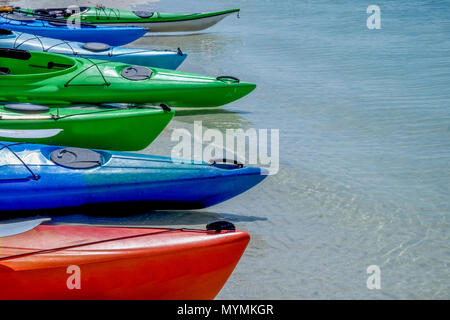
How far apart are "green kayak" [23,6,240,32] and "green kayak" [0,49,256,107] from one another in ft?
9.35

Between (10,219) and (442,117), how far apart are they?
5.03 meters

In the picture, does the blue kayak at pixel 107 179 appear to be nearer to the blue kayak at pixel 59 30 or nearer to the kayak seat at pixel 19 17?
the blue kayak at pixel 59 30

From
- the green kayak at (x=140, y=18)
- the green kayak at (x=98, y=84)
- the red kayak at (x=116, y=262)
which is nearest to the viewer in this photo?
the red kayak at (x=116, y=262)

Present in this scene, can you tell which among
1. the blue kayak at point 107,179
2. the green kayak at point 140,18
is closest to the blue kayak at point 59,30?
the green kayak at point 140,18

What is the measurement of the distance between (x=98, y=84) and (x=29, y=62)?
92 cm

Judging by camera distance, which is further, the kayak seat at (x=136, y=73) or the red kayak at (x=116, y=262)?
the kayak seat at (x=136, y=73)

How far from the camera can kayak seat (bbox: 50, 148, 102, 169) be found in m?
4.40

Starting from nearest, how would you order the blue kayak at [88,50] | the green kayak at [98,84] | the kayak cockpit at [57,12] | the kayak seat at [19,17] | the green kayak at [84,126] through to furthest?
the green kayak at [84,126] → the green kayak at [98,84] → the blue kayak at [88,50] → the kayak seat at [19,17] → the kayak cockpit at [57,12]

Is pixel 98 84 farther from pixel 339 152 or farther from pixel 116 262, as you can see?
pixel 116 262

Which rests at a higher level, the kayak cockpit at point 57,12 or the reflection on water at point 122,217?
the kayak cockpit at point 57,12

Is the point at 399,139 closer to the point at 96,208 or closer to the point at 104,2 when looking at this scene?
the point at 96,208

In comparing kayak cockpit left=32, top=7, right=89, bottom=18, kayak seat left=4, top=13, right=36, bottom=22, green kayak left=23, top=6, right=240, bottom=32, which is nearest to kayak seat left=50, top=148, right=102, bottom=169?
kayak seat left=4, top=13, right=36, bottom=22

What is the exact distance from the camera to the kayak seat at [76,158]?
4.40 metres

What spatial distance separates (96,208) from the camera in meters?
4.49
